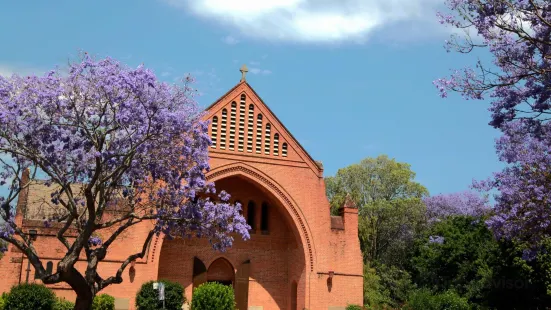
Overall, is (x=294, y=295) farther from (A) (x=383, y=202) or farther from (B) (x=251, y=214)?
(A) (x=383, y=202)

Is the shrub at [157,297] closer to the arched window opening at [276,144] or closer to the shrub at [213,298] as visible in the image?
the shrub at [213,298]

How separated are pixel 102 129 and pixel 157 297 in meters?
11.5

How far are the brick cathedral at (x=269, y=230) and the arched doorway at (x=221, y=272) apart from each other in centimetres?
5

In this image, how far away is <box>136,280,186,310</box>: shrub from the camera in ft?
80.9

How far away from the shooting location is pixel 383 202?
42.6m

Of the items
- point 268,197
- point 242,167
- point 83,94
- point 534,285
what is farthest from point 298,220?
point 83,94

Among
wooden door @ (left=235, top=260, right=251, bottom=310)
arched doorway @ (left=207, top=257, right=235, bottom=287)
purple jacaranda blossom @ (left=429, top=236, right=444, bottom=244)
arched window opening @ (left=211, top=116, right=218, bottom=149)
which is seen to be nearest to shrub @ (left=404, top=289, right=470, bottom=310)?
Result: purple jacaranda blossom @ (left=429, top=236, right=444, bottom=244)

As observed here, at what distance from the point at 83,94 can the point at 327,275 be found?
1712 cm

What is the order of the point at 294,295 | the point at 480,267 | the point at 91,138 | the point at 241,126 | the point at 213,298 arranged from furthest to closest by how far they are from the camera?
1. the point at 480,267
2. the point at 294,295
3. the point at 241,126
4. the point at 213,298
5. the point at 91,138

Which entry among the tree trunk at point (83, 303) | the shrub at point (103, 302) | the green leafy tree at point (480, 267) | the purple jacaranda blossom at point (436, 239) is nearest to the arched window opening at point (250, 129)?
the shrub at point (103, 302)

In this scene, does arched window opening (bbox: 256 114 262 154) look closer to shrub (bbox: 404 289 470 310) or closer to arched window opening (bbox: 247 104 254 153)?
arched window opening (bbox: 247 104 254 153)

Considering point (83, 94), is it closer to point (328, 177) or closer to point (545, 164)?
point (545, 164)

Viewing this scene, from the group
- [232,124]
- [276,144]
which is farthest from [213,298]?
[276,144]

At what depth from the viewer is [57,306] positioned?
76.6 ft
